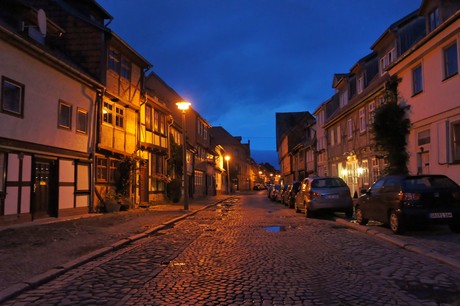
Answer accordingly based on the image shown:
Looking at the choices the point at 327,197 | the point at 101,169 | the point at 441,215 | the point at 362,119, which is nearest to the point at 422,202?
the point at 441,215

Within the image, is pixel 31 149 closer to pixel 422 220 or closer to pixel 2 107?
pixel 2 107

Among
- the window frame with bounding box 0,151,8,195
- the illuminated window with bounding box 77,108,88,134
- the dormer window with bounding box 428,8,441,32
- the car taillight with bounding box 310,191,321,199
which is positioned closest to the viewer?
the window frame with bounding box 0,151,8,195

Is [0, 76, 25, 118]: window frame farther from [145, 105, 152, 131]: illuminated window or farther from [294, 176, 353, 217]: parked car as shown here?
[145, 105, 152, 131]: illuminated window

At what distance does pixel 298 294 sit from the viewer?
5645mm

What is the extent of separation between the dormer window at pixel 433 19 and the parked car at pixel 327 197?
22.8ft

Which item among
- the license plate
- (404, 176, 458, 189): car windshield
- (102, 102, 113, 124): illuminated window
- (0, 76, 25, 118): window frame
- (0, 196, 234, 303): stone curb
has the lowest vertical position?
(0, 196, 234, 303): stone curb

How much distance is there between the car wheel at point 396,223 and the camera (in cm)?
1066

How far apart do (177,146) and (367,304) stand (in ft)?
93.9

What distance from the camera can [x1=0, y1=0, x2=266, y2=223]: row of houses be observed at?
44.9ft

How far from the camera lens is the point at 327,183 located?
17375 mm

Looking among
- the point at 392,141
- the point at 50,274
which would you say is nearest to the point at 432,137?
the point at 392,141

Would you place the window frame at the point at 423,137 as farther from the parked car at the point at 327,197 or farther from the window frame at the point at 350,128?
the window frame at the point at 350,128

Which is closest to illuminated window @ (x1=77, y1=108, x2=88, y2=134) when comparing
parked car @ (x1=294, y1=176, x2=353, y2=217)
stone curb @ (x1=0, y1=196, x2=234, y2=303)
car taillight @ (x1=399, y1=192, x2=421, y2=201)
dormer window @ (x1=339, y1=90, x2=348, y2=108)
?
stone curb @ (x1=0, y1=196, x2=234, y2=303)

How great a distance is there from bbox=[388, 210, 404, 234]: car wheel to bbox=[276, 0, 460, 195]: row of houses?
181 inches
